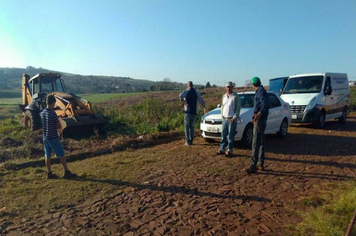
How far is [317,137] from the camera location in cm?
1036

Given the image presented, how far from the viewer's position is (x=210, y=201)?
16.0 feet

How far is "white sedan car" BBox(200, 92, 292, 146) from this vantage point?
8.38 metres

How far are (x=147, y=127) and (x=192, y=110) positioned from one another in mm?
3715

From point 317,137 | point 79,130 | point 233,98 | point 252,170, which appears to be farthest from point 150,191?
point 317,137

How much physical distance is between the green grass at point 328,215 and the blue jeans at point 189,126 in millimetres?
4613

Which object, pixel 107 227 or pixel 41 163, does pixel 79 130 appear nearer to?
pixel 41 163

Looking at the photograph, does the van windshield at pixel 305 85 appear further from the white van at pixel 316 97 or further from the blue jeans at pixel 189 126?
the blue jeans at pixel 189 126

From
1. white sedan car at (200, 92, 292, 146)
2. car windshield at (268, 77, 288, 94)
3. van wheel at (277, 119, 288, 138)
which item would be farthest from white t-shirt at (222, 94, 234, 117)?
car windshield at (268, 77, 288, 94)

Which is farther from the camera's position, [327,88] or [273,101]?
[327,88]

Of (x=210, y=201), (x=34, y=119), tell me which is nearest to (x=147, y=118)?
(x=34, y=119)

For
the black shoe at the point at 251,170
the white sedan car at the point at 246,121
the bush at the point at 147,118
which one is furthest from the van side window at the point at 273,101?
the black shoe at the point at 251,170

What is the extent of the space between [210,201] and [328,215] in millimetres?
1749

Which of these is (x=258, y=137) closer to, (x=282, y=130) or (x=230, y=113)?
(x=230, y=113)

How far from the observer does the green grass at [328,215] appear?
3.54 meters
